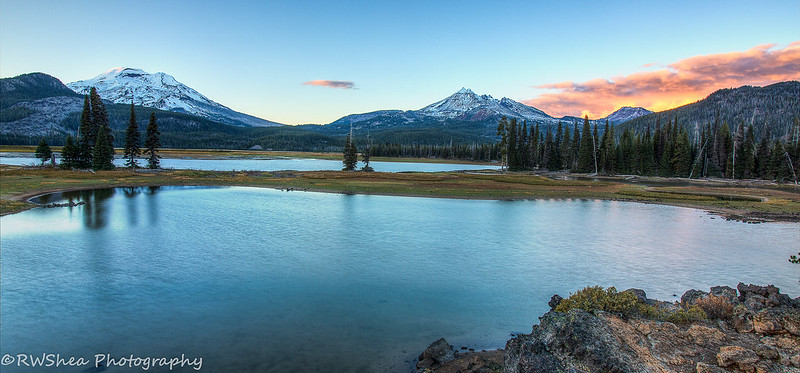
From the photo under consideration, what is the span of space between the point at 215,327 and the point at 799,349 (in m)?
14.3

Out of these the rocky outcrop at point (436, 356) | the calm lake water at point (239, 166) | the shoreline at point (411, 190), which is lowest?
the rocky outcrop at point (436, 356)

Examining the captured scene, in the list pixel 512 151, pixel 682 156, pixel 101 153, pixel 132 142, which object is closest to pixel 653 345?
pixel 101 153

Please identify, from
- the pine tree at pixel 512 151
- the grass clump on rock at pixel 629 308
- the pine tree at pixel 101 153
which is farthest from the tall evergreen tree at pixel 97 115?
the pine tree at pixel 512 151

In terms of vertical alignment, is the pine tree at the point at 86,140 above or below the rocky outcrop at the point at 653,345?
above

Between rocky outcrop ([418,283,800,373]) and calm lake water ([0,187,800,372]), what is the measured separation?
3.20 metres

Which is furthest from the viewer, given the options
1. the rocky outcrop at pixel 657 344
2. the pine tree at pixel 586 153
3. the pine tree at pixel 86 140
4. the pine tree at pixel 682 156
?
the pine tree at pixel 586 153

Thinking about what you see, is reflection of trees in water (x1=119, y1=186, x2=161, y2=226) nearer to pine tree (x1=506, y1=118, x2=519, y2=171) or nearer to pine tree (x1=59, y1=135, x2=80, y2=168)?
pine tree (x1=59, y1=135, x2=80, y2=168)

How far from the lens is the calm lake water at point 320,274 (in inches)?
476

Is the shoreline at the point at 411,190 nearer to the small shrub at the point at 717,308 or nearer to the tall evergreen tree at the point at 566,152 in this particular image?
the small shrub at the point at 717,308

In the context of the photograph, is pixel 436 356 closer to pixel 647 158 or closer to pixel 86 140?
pixel 86 140

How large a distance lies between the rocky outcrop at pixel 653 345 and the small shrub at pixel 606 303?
0.86 ft

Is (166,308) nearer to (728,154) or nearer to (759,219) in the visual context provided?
(759,219)

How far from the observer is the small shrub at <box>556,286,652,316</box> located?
1053 centimetres

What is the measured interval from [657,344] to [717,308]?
11.6 ft
